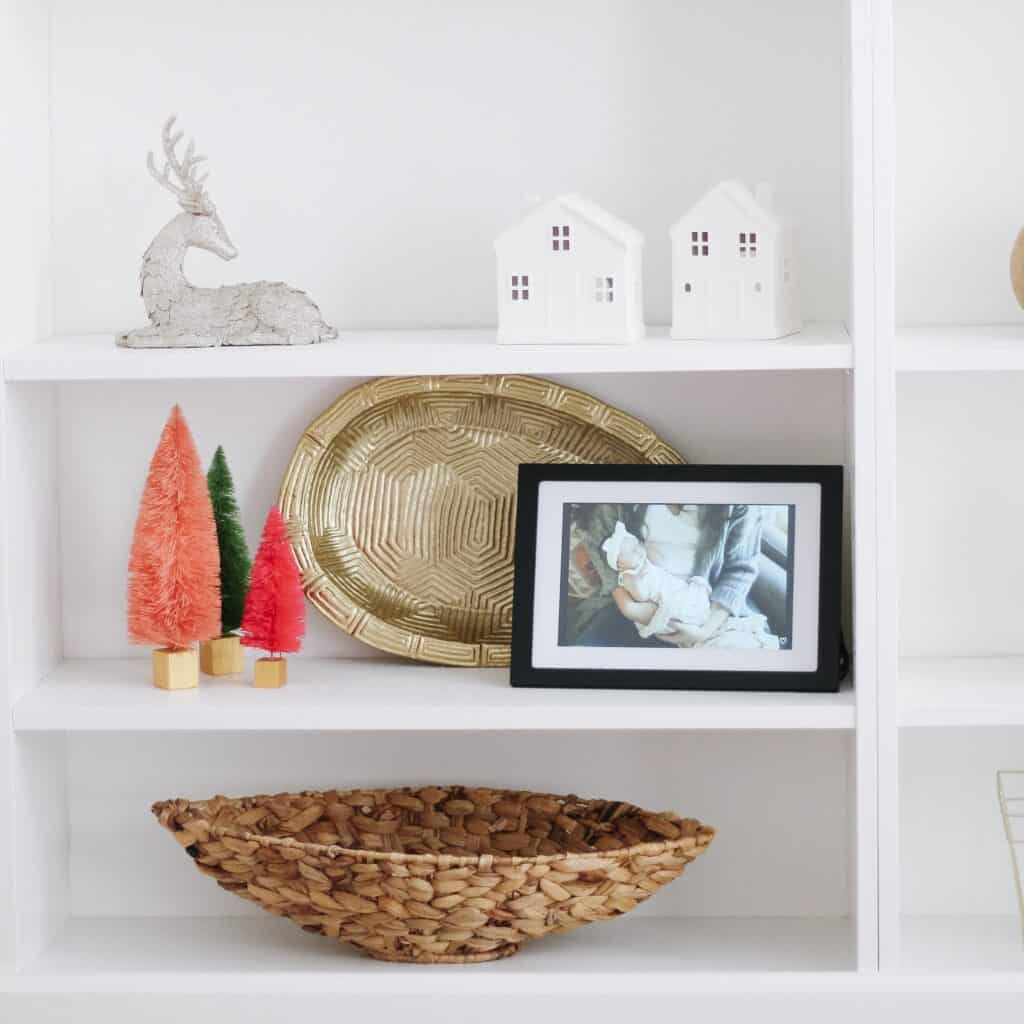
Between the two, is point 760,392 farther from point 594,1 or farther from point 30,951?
point 30,951

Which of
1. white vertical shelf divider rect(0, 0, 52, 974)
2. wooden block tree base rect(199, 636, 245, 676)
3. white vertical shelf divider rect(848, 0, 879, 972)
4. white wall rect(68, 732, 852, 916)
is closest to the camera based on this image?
white vertical shelf divider rect(848, 0, 879, 972)

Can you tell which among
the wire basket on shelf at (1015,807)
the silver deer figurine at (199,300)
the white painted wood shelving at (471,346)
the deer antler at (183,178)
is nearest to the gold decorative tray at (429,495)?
the white painted wood shelving at (471,346)

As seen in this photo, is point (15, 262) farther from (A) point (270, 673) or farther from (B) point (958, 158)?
(B) point (958, 158)

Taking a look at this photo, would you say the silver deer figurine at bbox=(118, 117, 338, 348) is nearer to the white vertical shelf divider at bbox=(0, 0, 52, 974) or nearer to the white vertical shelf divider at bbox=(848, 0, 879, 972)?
the white vertical shelf divider at bbox=(0, 0, 52, 974)

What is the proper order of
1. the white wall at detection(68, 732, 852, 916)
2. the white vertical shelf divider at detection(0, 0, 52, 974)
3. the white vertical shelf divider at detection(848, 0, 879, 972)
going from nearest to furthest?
the white vertical shelf divider at detection(848, 0, 879, 972) → the white vertical shelf divider at detection(0, 0, 52, 974) → the white wall at detection(68, 732, 852, 916)

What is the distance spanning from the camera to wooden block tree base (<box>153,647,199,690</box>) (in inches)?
66.1

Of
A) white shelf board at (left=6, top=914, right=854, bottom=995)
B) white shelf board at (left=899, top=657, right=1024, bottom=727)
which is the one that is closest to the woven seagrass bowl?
white shelf board at (left=6, top=914, right=854, bottom=995)

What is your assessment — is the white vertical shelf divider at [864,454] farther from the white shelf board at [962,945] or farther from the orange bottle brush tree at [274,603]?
the orange bottle brush tree at [274,603]

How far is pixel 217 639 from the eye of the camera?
1.76 meters

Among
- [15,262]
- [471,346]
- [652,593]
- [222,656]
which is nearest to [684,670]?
[652,593]

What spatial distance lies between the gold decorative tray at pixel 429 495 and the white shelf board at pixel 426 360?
17cm

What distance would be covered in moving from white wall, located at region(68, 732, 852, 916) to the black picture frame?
0.72ft

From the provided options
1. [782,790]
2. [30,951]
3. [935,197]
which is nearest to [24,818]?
[30,951]

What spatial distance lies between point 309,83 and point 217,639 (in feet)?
2.03
